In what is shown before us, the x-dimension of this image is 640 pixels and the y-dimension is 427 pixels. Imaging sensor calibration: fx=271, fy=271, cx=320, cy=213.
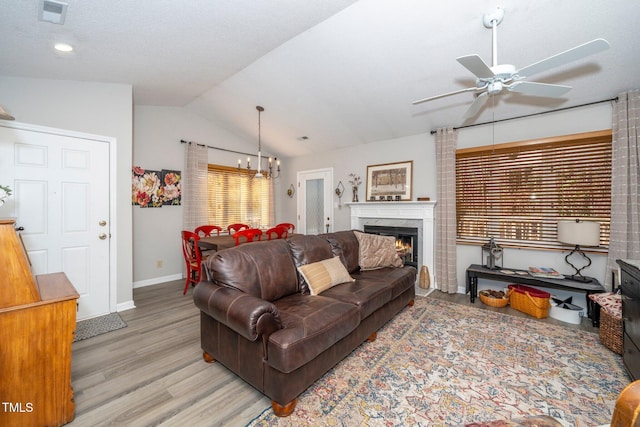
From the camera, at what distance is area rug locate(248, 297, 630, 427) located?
1705 mm

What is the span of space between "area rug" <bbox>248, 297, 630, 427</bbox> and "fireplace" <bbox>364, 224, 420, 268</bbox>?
66.2 inches

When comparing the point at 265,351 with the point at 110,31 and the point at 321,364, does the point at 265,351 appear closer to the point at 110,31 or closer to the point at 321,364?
the point at 321,364

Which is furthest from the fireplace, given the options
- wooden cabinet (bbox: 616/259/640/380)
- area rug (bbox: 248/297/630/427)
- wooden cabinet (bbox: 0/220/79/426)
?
wooden cabinet (bbox: 0/220/79/426)

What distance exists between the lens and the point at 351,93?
371 centimetres

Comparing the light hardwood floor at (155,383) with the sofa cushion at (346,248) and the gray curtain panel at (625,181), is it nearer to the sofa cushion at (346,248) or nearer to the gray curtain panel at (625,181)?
the gray curtain panel at (625,181)

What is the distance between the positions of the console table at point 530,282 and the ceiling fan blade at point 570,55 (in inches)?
98.8

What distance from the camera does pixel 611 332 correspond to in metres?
2.43

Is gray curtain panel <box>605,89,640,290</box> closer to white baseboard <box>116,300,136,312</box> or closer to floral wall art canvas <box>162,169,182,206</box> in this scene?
white baseboard <box>116,300,136,312</box>

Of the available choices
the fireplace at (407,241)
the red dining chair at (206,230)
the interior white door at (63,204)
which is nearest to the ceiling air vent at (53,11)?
the interior white door at (63,204)

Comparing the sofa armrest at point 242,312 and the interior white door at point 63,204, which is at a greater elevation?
the interior white door at point 63,204

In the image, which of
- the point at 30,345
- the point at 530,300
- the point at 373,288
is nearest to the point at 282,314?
the point at 373,288

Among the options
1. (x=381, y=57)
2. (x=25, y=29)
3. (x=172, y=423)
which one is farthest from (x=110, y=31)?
(x=172, y=423)

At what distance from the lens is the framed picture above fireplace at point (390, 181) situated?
15.1ft

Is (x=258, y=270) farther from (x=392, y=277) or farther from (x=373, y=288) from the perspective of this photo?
(x=392, y=277)
